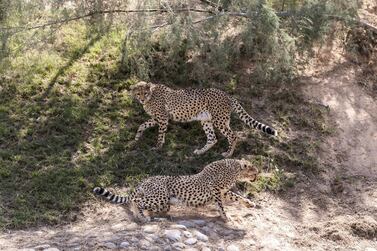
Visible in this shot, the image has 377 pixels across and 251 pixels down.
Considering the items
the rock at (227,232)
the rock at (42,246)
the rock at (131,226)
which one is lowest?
the rock at (42,246)

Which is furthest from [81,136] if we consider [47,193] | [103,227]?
[103,227]

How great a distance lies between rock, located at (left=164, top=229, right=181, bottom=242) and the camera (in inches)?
306

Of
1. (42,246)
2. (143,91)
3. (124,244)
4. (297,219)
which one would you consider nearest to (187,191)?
(124,244)

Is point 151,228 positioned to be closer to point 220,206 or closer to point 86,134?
point 220,206

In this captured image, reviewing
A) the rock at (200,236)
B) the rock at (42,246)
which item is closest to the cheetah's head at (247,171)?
the rock at (200,236)

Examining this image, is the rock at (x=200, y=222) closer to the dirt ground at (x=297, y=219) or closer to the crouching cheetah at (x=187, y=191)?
the dirt ground at (x=297, y=219)

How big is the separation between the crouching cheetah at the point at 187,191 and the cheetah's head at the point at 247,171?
0.06 ft

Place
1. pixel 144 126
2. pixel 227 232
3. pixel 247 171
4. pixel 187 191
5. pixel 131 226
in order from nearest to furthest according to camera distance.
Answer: pixel 131 226, pixel 227 232, pixel 187 191, pixel 247 171, pixel 144 126

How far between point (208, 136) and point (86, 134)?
180 centimetres

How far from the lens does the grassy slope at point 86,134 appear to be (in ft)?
30.0

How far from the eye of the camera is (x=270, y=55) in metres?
10.8

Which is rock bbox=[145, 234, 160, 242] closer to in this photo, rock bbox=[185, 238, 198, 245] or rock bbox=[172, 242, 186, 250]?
rock bbox=[172, 242, 186, 250]

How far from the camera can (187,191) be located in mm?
8508

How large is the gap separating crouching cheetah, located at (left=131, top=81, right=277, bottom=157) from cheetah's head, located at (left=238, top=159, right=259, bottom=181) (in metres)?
1.12
